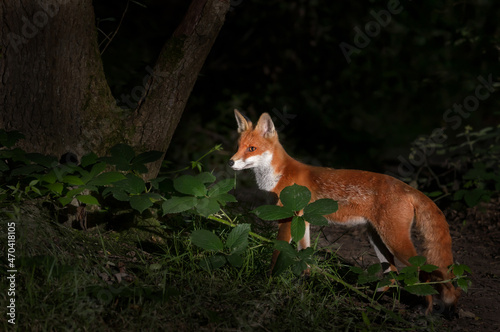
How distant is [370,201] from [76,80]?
2363 mm

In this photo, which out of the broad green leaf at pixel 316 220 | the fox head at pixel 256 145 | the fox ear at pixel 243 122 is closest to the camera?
the broad green leaf at pixel 316 220

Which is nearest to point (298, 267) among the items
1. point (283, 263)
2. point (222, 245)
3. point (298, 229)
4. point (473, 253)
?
point (283, 263)

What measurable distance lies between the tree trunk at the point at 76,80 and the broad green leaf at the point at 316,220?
1.50m

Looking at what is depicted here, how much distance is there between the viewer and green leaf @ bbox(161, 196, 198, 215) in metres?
2.89

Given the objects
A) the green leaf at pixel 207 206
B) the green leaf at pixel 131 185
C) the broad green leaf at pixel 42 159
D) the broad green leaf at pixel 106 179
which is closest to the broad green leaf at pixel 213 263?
the green leaf at pixel 207 206

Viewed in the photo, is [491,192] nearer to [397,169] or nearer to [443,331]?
[397,169]

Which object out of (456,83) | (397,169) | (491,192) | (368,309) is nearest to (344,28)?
(456,83)

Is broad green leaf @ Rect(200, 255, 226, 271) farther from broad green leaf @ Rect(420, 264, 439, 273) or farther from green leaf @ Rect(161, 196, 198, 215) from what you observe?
broad green leaf @ Rect(420, 264, 439, 273)

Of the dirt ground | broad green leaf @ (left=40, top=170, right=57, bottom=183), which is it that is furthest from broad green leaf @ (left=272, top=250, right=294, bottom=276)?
broad green leaf @ (left=40, top=170, right=57, bottom=183)

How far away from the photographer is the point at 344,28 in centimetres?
702

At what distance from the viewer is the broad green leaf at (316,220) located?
9.35 feet

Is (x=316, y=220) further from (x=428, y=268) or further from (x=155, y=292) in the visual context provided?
(x=155, y=292)

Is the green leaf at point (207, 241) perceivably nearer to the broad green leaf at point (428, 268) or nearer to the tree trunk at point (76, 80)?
the tree trunk at point (76, 80)

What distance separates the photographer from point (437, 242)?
126 inches
